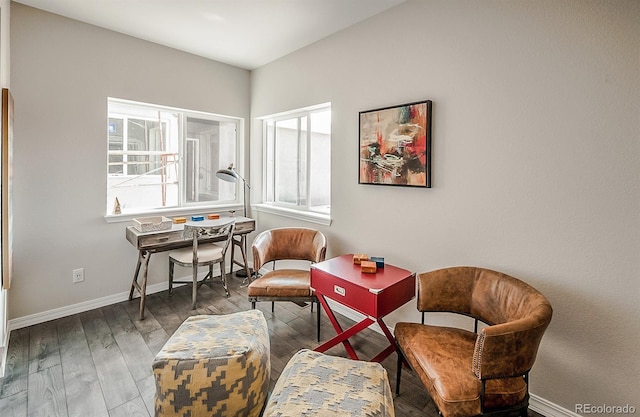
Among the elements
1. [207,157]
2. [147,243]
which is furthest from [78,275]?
[207,157]

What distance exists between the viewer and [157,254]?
3.53 meters

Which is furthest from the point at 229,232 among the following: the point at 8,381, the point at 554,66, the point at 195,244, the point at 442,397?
the point at 554,66

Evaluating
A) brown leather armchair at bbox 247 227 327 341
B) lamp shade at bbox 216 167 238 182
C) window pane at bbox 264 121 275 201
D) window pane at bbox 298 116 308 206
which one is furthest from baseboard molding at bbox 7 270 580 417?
Result: window pane at bbox 264 121 275 201

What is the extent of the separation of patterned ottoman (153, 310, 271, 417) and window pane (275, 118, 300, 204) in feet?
7.72

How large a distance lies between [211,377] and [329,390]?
0.57m

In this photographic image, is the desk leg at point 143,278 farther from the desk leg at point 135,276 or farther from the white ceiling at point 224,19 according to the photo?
the white ceiling at point 224,19

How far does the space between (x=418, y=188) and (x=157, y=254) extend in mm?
2942

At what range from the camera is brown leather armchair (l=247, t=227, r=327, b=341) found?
2488 mm

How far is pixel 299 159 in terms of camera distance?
372 cm

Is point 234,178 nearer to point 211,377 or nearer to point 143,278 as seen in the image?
point 143,278

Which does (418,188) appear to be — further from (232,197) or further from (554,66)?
(232,197)

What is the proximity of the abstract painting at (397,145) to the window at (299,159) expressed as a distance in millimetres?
674

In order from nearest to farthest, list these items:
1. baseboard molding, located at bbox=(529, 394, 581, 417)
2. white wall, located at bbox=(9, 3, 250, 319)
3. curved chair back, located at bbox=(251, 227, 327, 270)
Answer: baseboard molding, located at bbox=(529, 394, 581, 417) < white wall, located at bbox=(9, 3, 250, 319) < curved chair back, located at bbox=(251, 227, 327, 270)

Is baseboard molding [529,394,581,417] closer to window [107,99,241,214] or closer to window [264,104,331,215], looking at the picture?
window [264,104,331,215]
